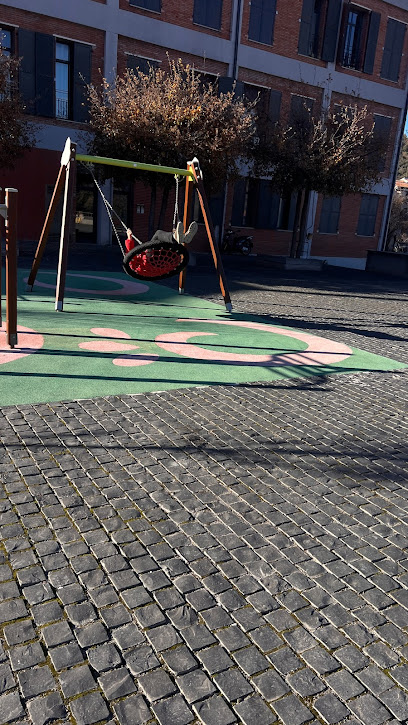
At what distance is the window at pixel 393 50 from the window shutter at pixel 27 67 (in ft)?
58.9

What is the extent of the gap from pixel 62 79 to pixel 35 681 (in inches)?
861

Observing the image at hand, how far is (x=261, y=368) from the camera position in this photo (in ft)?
23.5

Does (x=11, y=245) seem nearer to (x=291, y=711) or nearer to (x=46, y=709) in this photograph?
(x=46, y=709)

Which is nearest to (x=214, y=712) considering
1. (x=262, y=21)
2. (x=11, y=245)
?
(x=11, y=245)

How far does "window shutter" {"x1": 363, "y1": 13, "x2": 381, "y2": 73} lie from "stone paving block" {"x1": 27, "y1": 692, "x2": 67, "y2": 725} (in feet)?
101

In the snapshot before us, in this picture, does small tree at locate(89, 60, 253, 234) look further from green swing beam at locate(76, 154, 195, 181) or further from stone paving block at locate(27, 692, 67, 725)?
stone paving block at locate(27, 692, 67, 725)

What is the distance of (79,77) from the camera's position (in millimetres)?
20297

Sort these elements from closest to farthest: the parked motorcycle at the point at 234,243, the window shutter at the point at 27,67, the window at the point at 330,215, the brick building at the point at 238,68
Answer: the window shutter at the point at 27,67
the brick building at the point at 238,68
the parked motorcycle at the point at 234,243
the window at the point at 330,215

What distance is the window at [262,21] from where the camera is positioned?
942 inches

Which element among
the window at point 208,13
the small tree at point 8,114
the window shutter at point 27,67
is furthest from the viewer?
the window at point 208,13

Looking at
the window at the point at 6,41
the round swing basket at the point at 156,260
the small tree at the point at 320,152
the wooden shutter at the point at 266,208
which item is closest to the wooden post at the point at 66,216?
the round swing basket at the point at 156,260

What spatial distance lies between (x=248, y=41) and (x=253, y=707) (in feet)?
86.8

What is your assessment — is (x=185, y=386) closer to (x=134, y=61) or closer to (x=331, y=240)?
(x=134, y=61)

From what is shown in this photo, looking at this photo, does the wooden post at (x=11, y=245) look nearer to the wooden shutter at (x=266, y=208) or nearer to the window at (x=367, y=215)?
the wooden shutter at (x=266, y=208)
